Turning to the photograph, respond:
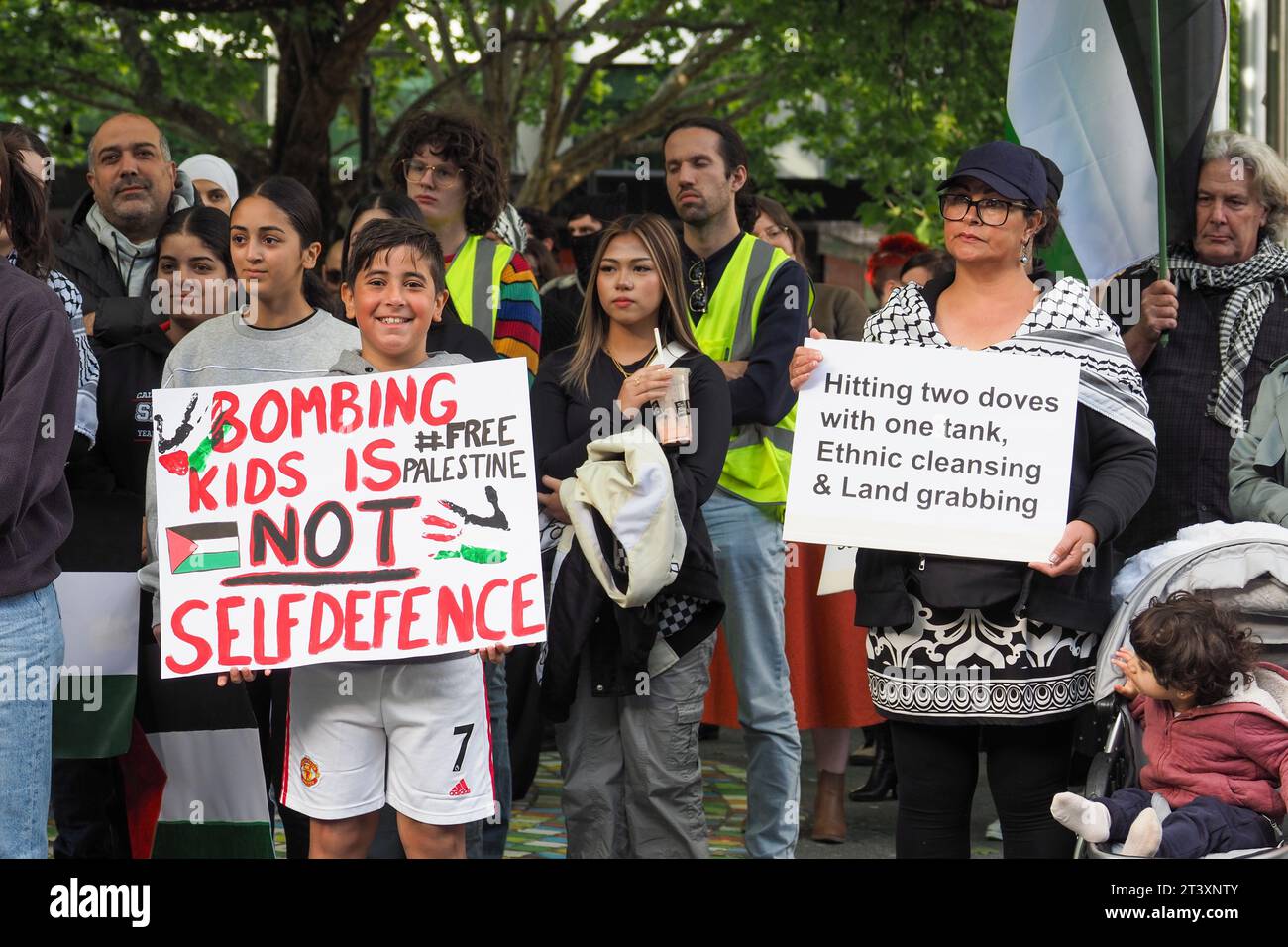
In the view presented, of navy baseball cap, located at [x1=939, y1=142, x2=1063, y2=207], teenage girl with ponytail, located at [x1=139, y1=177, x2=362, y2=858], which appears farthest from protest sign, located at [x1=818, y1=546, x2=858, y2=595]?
navy baseball cap, located at [x1=939, y1=142, x2=1063, y2=207]

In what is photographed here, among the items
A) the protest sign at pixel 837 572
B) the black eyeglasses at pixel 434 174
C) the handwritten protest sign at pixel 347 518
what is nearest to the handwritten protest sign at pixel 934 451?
the handwritten protest sign at pixel 347 518

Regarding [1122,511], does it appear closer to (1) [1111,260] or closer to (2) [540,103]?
(1) [1111,260]

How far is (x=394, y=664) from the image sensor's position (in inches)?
174

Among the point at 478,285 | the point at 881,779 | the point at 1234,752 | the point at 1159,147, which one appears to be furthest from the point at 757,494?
the point at 881,779

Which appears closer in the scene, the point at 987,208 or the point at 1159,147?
the point at 987,208

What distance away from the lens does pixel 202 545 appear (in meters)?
4.40

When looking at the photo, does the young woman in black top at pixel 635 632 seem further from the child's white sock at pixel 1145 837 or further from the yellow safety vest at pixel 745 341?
the child's white sock at pixel 1145 837

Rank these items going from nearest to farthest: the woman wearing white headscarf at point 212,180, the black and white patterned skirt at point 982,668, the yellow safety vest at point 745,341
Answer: the black and white patterned skirt at point 982,668
the yellow safety vest at point 745,341
the woman wearing white headscarf at point 212,180

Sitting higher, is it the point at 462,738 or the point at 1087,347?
the point at 1087,347

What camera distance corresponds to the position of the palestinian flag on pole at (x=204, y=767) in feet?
16.7

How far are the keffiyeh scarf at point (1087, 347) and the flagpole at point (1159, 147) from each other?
38.8 inches

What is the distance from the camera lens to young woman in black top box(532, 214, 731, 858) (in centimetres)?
496

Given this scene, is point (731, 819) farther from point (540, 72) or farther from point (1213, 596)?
point (540, 72)

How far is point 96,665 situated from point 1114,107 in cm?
366
